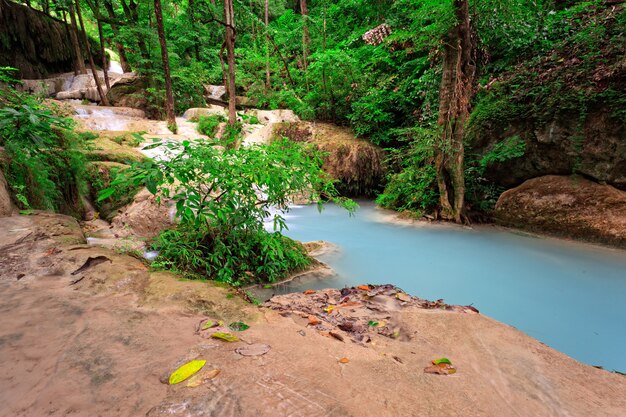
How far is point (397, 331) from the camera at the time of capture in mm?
1983

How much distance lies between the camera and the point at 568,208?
5512 millimetres

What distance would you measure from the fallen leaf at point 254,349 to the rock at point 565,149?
6.97m

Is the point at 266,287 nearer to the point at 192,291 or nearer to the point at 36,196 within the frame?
the point at 192,291

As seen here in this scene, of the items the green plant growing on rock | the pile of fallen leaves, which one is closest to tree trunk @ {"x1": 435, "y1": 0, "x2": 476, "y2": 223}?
the green plant growing on rock

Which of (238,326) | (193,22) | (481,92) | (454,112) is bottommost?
(238,326)

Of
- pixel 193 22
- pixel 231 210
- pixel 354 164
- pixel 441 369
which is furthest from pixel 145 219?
pixel 193 22

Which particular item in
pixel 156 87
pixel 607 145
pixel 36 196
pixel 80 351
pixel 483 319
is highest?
pixel 156 87

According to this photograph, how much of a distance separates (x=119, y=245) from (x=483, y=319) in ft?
12.0

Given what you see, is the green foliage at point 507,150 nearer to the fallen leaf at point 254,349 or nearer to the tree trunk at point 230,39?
the fallen leaf at point 254,349

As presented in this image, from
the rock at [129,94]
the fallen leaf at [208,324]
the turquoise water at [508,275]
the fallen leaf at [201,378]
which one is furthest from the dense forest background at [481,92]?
the fallen leaf at [201,378]

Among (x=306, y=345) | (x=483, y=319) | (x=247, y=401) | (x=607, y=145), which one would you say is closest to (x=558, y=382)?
(x=483, y=319)

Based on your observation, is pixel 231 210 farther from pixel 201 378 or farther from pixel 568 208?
pixel 568 208

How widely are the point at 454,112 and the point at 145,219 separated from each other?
20.0 feet

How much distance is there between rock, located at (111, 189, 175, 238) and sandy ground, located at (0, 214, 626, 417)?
5.92 ft
